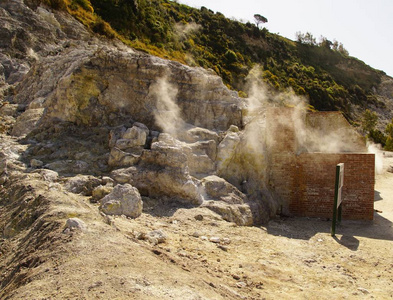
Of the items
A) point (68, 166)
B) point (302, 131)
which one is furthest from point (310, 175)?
point (68, 166)

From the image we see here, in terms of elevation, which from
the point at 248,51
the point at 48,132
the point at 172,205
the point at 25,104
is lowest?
the point at 172,205

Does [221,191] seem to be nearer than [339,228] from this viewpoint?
Yes

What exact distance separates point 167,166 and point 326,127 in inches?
247

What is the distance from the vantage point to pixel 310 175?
8.12 metres

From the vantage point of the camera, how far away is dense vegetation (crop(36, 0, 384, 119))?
25516 mm

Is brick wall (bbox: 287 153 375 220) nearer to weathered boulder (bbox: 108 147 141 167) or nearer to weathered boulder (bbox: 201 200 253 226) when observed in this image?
weathered boulder (bbox: 201 200 253 226)

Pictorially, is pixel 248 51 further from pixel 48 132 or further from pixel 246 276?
pixel 246 276

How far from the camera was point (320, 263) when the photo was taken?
16.1 ft

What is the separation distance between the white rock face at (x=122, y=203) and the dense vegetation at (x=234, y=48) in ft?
54.5

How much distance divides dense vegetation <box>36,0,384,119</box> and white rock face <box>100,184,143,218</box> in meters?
16.6

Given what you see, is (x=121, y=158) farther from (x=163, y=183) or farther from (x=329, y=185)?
(x=329, y=185)

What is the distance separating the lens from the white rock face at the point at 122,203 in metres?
4.91

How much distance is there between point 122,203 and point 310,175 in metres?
5.06

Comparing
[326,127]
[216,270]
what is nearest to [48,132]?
[216,270]
